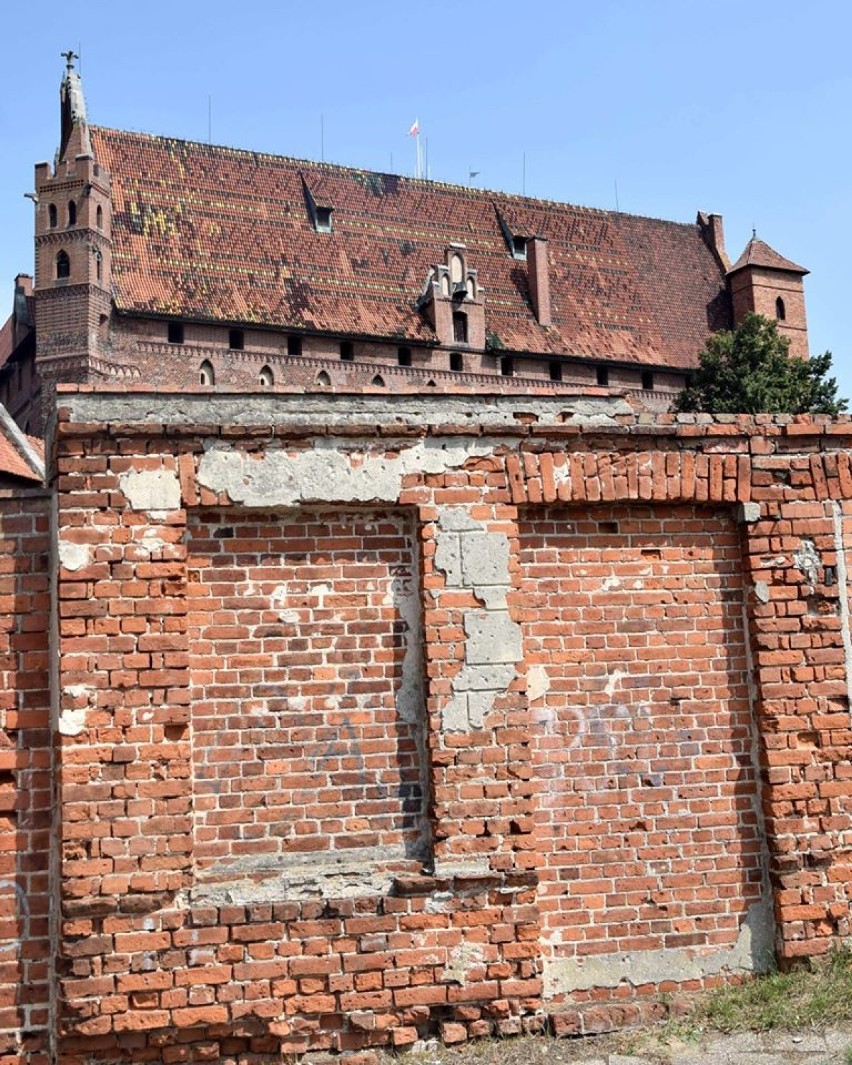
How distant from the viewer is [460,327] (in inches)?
1420

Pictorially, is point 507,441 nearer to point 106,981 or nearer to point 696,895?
point 696,895

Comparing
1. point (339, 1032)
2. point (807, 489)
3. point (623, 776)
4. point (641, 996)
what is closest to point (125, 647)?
point (339, 1032)

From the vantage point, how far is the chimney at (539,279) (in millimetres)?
38062

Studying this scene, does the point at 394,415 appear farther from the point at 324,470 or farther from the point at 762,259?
the point at 762,259

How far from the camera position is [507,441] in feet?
19.3

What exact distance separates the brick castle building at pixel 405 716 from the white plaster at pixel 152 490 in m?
0.02

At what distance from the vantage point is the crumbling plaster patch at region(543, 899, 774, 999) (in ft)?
18.5

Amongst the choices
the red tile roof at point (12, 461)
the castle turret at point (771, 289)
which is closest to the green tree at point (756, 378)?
the castle turret at point (771, 289)

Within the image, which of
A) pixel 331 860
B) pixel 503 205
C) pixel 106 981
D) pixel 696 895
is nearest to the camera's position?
pixel 106 981

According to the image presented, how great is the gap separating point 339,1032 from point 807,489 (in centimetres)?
360

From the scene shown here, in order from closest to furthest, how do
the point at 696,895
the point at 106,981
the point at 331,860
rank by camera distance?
the point at 106,981 → the point at 331,860 → the point at 696,895

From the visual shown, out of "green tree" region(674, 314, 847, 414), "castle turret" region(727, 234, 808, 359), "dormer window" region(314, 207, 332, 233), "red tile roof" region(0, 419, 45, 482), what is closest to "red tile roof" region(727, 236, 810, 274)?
"castle turret" region(727, 234, 808, 359)

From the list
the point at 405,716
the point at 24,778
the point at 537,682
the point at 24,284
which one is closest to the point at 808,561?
the point at 537,682

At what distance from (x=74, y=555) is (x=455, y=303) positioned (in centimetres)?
3173
